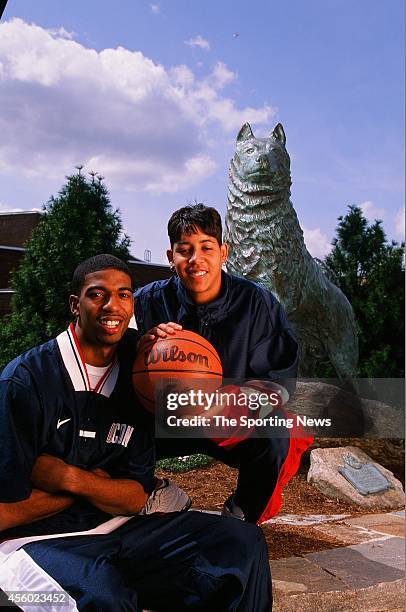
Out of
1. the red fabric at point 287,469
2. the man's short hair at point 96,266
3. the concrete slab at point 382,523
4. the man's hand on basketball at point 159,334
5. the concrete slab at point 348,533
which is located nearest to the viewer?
the man's short hair at point 96,266

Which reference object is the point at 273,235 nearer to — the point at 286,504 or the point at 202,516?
the point at 286,504

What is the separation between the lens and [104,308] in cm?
219

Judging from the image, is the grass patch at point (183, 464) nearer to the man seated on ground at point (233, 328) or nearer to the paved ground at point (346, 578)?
the paved ground at point (346, 578)

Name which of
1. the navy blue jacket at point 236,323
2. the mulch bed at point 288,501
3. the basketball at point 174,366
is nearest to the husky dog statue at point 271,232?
the mulch bed at point 288,501

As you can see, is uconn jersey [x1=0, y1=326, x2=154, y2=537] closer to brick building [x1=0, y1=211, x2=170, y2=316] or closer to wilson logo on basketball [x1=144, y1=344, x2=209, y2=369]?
wilson logo on basketball [x1=144, y1=344, x2=209, y2=369]

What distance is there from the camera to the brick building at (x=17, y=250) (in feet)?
31.8

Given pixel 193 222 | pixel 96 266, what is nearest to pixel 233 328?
pixel 193 222

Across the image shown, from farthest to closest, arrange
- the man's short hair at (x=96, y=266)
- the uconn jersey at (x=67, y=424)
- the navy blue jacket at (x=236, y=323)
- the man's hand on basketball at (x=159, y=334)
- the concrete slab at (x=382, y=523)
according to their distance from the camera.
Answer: the concrete slab at (x=382, y=523) → the navy blue jacket at (x=236, y=323) → the man's hand on basketball at (x=159, y=334) → the man's short hair at (x=96, y=266) → the uconn jersey at (x=67, y=424)

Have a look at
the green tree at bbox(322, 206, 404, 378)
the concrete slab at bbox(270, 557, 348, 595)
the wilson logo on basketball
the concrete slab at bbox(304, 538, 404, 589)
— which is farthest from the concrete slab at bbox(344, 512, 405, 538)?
the green tree at bbox(322, 206, 404, 378)

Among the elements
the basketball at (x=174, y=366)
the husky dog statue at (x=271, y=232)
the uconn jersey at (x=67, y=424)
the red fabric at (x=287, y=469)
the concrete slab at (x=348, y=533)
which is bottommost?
the concrete slab at (x=348, y=533)

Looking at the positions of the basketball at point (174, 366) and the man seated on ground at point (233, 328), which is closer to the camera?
the basketball at point (174, 366)

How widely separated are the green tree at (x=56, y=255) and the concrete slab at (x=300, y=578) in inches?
126

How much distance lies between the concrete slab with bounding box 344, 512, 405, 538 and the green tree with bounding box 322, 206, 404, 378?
4479 mm

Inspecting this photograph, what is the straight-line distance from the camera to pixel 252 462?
2.85m
